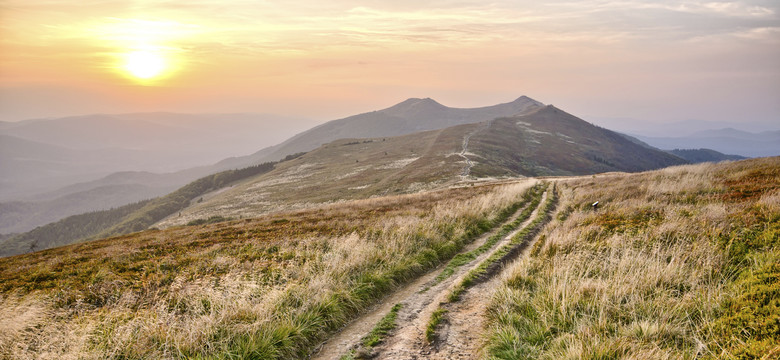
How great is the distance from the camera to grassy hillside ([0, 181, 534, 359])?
6.77 meters

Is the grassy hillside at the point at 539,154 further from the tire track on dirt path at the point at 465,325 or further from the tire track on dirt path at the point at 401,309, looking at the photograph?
the tire track on dirt path at the point at 465,325

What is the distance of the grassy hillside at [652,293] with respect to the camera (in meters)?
5.38

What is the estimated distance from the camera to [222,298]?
26.6 feet

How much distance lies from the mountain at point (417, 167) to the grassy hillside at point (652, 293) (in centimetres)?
4676

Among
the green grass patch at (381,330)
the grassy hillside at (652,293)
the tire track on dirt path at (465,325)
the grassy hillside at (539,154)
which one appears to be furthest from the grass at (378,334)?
the grassy hillside at (539,154)

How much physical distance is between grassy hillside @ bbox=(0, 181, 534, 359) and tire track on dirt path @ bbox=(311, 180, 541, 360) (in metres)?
0.35

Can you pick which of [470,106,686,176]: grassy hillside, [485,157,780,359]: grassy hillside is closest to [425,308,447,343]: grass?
[485,157,780,359]: grassy hillside

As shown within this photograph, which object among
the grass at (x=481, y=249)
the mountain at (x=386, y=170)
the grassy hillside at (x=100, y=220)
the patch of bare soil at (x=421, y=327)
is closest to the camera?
the patch of bare soil at (x=421, y=327)

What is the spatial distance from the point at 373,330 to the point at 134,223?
147009 mm

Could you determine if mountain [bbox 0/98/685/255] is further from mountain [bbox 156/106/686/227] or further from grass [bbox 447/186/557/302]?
grass [bbox 447/186/557/302]

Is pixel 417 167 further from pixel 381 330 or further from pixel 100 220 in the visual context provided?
pixel 100 220

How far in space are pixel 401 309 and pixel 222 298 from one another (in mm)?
4265

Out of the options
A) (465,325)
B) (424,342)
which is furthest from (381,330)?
(465,325)

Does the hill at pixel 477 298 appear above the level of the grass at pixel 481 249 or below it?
above
